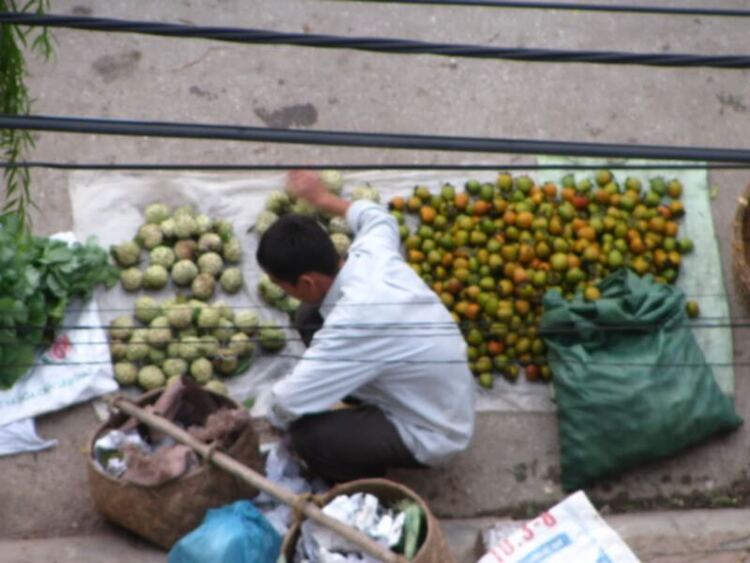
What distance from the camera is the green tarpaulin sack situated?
4949 millimetres

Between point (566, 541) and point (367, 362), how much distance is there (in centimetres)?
89

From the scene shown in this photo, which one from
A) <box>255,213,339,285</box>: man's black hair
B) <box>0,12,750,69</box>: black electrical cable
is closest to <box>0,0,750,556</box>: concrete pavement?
<box>255,213,339,285</box>: man's black hair

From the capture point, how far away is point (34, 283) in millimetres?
5012

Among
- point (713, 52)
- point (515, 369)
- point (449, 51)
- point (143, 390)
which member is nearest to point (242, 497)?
point (143, 390)

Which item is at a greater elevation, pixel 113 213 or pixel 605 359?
pixel 113 213

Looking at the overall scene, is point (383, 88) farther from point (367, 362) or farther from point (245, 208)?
point (367, 362)

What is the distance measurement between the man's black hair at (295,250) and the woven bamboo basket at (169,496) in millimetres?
667

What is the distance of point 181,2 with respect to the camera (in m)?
6.63

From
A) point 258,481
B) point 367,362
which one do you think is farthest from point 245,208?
point 258,481

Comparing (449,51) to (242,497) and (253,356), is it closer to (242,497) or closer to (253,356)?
(242,497)

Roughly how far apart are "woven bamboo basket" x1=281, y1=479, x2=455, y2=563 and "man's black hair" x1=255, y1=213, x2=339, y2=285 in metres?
0.72

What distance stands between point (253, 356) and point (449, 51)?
2.68 m

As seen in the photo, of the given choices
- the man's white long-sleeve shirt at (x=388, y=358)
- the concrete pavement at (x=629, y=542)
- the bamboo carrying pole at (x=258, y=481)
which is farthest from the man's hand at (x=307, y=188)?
the concrete pavement at (x=629, y=542)

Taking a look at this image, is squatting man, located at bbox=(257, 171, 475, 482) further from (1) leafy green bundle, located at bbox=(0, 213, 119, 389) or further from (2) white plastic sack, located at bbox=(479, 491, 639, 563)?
(1) leafy green bundle, located at bbox=(0, 213, 119, 389)
